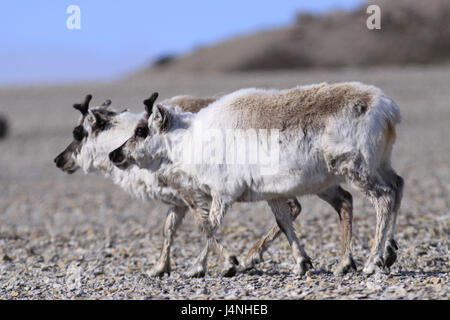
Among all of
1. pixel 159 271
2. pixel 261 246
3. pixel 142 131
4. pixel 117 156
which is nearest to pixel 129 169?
pixel 117 156

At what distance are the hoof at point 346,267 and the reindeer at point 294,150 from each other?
1.52ft

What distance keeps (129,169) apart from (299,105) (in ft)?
9.72

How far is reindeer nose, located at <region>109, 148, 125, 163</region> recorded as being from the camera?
10703mm

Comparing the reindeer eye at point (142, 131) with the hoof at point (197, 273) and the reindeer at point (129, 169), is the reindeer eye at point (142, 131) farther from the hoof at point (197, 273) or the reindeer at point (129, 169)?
the hoof at point (197, 273)

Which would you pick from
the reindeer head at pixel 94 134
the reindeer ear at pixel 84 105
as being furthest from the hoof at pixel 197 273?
the reindeer ear at pixel 84 105

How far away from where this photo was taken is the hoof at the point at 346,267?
32.6 ft

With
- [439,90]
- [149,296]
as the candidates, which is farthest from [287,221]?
[439,90]

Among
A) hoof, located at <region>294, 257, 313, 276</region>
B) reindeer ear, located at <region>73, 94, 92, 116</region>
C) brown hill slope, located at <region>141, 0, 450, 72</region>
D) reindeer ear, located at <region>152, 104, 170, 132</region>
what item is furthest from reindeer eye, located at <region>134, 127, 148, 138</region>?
brown hill slope, located at <region>141, 0, 450, 72</region>

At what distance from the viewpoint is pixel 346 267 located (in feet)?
32.7

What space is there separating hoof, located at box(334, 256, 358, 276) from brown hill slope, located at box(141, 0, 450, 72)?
38.8 meters

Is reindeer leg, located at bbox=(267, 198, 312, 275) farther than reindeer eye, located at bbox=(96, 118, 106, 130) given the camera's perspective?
No

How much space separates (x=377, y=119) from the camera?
9219 mm

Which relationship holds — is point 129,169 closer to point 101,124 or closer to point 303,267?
point 101,124

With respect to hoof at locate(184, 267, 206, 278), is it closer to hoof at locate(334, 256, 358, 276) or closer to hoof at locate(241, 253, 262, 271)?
hoof at locate(241, 253, 262, 271)
